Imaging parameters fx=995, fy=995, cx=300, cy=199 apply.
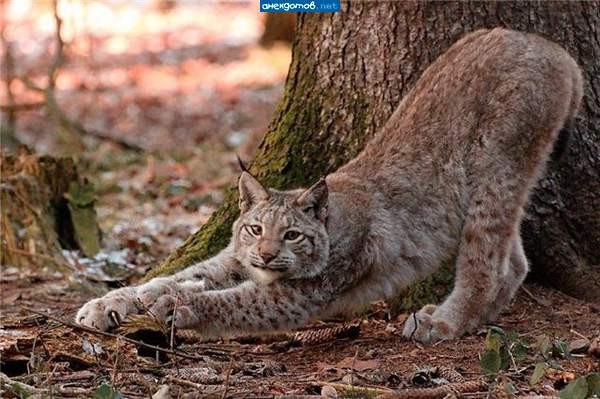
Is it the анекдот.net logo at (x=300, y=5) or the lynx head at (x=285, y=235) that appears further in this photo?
the анекдот.net logo at (x=300, y=5)

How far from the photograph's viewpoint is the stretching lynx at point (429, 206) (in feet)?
15.7

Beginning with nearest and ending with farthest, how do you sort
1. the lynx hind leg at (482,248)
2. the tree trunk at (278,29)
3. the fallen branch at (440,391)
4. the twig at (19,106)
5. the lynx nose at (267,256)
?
the fallen branch at (440,391), the lynx nose at (267,256), the lynx hind leg at (482,248), the twig at (19,106), the tree trunk at (278,29)

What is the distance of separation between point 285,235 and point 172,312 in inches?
26.4

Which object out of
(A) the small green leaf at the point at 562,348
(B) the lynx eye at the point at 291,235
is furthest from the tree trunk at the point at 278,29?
(A) the small green leaf at the point at 562,348

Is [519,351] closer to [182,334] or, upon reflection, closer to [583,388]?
[583,388]

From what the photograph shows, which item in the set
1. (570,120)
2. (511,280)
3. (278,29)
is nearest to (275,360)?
(511,280)

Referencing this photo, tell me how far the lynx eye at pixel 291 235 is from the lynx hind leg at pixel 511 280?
116cm

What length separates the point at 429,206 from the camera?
5.15 m

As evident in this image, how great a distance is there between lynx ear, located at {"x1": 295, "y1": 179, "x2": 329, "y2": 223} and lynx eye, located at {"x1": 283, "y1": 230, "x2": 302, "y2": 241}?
13 cm

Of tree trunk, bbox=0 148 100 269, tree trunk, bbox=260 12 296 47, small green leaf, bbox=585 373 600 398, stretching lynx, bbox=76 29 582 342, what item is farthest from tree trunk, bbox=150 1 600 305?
tree trunk, bbox=260 12 296 47

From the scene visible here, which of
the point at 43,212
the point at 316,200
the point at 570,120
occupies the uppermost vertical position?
the point at 570,120

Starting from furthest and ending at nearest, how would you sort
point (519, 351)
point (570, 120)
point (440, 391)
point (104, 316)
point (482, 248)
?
point (570, 120)
point (482, 248)
point (104, 316)
point (519, 351)
point (440, 391)

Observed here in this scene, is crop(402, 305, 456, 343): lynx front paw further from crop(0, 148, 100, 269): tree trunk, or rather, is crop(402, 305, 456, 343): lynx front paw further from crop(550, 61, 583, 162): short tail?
crop(0, 148, 100, 269): tree trunk

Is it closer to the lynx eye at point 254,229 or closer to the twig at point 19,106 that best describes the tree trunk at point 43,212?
the lynx eye at point 254,229
